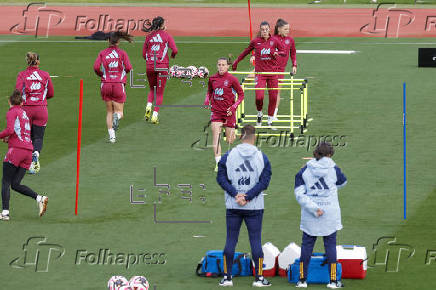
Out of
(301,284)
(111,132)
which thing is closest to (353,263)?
(301,284)


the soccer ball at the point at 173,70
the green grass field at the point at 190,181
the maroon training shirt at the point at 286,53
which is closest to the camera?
the green grass field at the point at 190,181

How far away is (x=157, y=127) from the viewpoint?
87.2 ft

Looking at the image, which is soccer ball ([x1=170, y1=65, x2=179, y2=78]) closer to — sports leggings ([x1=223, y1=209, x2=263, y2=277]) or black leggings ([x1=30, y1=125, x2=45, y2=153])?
black leggings ([x1=30, y1=125, x2=45, y2=153])

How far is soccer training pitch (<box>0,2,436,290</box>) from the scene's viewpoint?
50.9ft

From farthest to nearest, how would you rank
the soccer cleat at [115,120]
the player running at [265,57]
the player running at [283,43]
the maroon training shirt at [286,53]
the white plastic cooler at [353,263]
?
the player running at [283,43], the maroon training shirt at [286,53], the player running at [265,57], the soccer cleat at [115,120], the white plastic cooler at [353,263]

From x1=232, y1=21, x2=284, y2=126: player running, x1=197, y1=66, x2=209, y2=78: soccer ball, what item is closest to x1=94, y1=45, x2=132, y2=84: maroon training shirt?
x1=232, y1=21, x2=284, y2=126: player running

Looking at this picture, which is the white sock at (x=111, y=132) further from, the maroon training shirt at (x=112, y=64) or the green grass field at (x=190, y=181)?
the maroon training shirt at (x=112, y=64)

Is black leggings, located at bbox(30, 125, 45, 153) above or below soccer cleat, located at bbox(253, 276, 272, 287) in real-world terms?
above

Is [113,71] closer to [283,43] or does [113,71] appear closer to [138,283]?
[283,43]

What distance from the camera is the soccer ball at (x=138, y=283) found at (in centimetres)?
1360

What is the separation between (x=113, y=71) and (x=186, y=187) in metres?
4.76

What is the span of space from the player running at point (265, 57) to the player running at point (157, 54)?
2.00 m

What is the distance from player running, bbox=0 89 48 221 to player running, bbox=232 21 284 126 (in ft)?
26.5

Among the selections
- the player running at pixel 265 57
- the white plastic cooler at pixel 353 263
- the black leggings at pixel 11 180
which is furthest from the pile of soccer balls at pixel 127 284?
the player running at pixel 265 57
